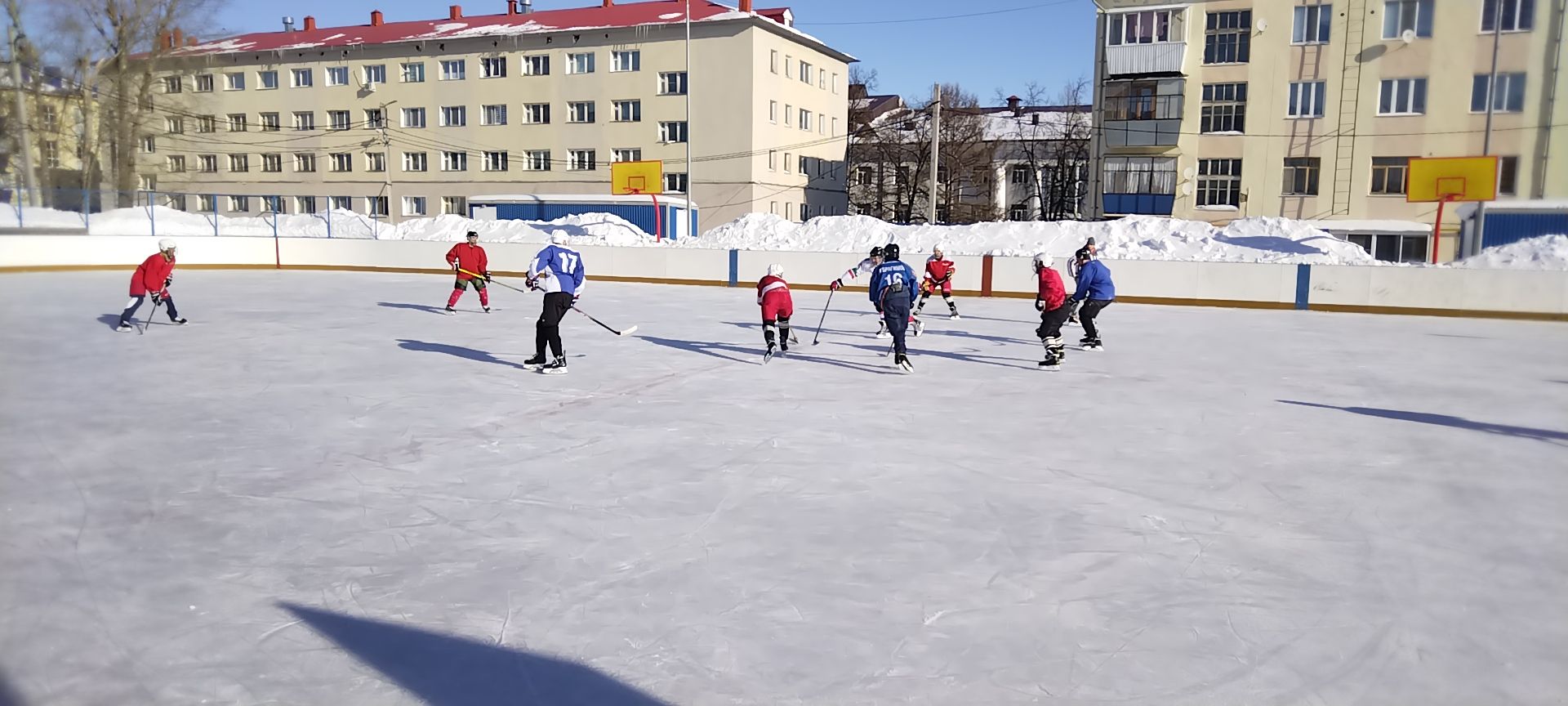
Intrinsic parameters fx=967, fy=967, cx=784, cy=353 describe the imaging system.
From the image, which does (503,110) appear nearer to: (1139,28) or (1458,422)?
(1139,28)

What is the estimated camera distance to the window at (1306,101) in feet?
94.9

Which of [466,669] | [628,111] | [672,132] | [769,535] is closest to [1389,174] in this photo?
[672,132]

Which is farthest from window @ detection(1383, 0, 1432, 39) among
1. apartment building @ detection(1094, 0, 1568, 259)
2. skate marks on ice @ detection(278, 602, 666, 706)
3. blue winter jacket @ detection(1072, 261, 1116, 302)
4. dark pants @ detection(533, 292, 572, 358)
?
skate marks on ice @ detection(278, 602, 666, 706)

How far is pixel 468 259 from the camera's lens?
14.4 metres

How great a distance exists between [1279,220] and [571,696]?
27.5 meters

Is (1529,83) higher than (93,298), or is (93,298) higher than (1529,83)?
(1529,83)

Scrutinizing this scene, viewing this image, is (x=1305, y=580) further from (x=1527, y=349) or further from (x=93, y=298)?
(x=93, y=298)

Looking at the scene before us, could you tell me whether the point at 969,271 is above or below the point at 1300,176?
below

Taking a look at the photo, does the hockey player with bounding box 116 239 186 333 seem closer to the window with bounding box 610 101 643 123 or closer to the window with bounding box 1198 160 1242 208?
the window with bounding box 1198 160 1242 208

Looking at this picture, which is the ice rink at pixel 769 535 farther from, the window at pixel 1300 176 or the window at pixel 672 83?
the window at pixel 672 83


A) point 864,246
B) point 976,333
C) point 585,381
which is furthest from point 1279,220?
point 585,381

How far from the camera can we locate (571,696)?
9.50 ft

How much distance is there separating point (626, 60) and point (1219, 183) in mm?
23676

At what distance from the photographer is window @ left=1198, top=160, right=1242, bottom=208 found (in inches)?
1194
